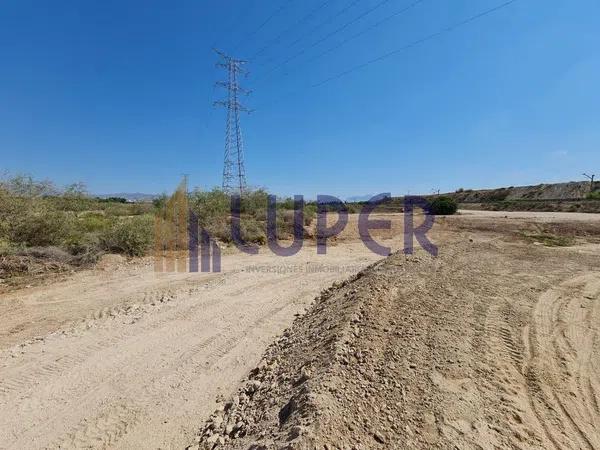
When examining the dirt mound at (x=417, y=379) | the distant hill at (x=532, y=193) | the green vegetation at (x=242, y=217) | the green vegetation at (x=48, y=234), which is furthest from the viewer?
the distant hill at (x=532, y=193)

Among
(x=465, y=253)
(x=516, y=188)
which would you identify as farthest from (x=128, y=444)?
(x=516, y=188)

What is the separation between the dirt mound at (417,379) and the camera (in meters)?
2.31

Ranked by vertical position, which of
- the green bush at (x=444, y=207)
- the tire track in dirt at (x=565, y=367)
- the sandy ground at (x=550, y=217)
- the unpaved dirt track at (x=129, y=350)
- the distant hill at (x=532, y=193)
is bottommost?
the unpaved dirt track at (x=129, y=350)

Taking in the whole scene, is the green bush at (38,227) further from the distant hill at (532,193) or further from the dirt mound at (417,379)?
the distant hill at (532,193)

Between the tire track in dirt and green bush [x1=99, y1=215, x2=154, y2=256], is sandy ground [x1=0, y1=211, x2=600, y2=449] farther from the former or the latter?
green bush [x1=99, y1=215, x2=154, y2=256]

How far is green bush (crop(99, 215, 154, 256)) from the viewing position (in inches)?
376

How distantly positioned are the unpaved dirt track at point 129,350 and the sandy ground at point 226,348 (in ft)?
0.06

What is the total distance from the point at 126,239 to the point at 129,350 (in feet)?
20.4

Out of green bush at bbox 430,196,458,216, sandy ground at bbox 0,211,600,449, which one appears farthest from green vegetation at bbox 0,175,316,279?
green bush at bbox 430,196,458,216

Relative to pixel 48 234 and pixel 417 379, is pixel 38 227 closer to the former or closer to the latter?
pixel 48 234

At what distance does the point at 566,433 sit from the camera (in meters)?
2.41

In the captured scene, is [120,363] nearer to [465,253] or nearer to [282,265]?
[282,265]

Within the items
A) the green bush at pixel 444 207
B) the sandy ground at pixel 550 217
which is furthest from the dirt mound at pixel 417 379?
the green bush at pixel 444 207

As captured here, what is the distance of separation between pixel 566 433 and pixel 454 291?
3.20 m
